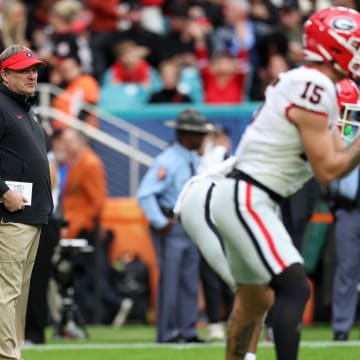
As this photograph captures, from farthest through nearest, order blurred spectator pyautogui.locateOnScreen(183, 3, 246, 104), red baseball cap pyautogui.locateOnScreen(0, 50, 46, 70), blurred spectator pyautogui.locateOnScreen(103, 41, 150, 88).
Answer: blurred spectator pyautogui.locateOnScreen(103, 41, 150, 88) < blurred spectator pyautogui.locateOnScreen(183, 3, 246, 104) < red baseball cap pyautogui.locateOnScreen(0, 50, 46, 70)

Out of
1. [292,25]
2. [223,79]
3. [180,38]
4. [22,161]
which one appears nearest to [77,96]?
[223,79]

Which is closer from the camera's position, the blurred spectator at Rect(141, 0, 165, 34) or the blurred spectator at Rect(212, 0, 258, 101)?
the blurred spectator at Rect(212, 0, 258, 101)

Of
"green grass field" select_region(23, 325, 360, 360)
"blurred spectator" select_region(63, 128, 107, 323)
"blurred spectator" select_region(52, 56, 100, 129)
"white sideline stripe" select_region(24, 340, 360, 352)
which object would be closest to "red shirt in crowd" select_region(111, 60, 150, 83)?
"blurred spectator" select_region(52, 56, 100, 129)

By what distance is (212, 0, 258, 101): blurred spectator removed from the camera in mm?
17609

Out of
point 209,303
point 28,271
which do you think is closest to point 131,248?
point 209,303

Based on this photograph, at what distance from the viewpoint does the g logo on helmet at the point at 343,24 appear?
21.1 feet

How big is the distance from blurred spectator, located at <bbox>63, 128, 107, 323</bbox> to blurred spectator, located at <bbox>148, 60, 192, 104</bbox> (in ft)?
8.27

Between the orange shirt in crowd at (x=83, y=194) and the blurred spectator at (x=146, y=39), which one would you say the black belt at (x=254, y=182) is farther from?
the blurred spectator at (x=146, y=39)

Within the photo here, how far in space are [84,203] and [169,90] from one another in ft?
10.0

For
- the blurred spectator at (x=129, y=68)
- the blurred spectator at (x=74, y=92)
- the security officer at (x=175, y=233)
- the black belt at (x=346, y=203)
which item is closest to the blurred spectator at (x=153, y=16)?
the blurred spectator at (x=129, y=68)

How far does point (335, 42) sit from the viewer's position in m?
6.39

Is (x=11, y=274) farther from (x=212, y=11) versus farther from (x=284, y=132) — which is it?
(x=212, y=11)

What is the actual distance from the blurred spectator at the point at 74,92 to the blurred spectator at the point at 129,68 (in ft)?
1.18

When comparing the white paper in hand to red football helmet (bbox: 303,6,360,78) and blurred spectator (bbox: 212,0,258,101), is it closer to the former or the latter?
red football helmet (bbox: 303,6,360,78)
